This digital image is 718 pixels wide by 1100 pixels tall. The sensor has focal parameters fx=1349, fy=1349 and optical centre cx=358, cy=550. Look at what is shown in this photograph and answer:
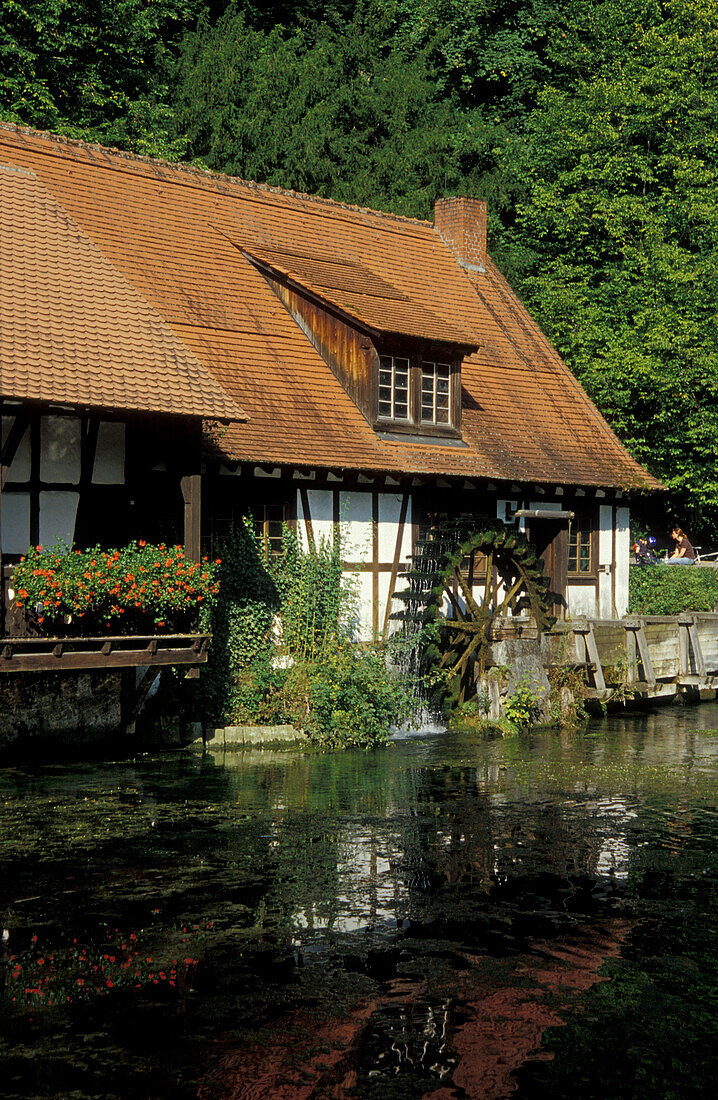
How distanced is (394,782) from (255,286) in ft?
30.5

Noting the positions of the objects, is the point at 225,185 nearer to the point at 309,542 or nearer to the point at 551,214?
the point at 309,542

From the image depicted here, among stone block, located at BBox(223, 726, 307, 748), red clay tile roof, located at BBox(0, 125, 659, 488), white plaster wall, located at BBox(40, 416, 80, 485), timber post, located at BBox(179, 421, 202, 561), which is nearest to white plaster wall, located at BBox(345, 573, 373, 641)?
red clay tile roof, located at BBox(0, 125, 659, 488)

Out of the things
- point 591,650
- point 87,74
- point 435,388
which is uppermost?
point 87,74

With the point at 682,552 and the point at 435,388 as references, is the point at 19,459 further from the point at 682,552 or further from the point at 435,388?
the point at 682,552

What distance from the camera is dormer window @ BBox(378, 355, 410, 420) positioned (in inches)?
793

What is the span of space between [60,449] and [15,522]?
3.38 ft

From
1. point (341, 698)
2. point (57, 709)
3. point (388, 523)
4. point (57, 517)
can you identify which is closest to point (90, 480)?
point (57, 517)

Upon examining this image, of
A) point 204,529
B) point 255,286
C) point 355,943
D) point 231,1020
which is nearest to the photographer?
point 231,1020

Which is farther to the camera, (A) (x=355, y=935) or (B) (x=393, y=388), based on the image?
(B) (x=393, y=388)

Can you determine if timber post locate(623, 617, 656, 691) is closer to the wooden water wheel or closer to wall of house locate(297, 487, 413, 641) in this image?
the wooden water wheel

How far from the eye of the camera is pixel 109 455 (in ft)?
52.1

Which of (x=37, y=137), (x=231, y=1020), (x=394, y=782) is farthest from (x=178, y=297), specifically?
(x=231, y=1020)

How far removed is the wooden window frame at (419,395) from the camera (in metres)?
19.9

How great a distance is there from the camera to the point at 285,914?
9.24m
